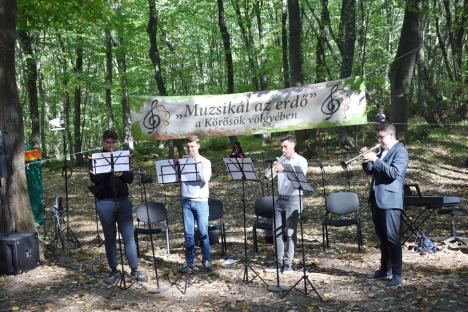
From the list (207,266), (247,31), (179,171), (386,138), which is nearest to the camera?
(386,138)

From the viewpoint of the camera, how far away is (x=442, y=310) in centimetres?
522

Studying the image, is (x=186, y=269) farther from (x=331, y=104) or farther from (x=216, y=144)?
(x=216, y=144)

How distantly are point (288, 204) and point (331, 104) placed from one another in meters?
3.37

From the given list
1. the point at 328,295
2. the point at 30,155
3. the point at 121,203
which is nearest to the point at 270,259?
the point at 328,295

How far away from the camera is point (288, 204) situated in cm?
673

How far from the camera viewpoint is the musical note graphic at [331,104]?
31.0 ft

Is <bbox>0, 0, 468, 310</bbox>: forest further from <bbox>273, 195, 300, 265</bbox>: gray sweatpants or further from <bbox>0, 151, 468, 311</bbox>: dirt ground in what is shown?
<bbox>273, 195, 300, 265</bbox>: gray sweatpants

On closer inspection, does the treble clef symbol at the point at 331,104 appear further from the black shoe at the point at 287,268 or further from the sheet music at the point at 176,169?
the sheet music at the point at 176,169

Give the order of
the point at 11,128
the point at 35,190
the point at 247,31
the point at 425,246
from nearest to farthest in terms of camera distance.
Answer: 1. the point at 425,246
2. the point at 11,128
3. the point at 35,190
4. the point at 247,31

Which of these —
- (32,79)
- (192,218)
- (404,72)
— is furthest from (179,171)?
(32,79)

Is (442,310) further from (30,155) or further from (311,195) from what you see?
(30,155)

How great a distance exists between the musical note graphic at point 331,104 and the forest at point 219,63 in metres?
1.23

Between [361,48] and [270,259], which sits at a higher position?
[361,48]

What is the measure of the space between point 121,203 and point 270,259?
2.51 m
